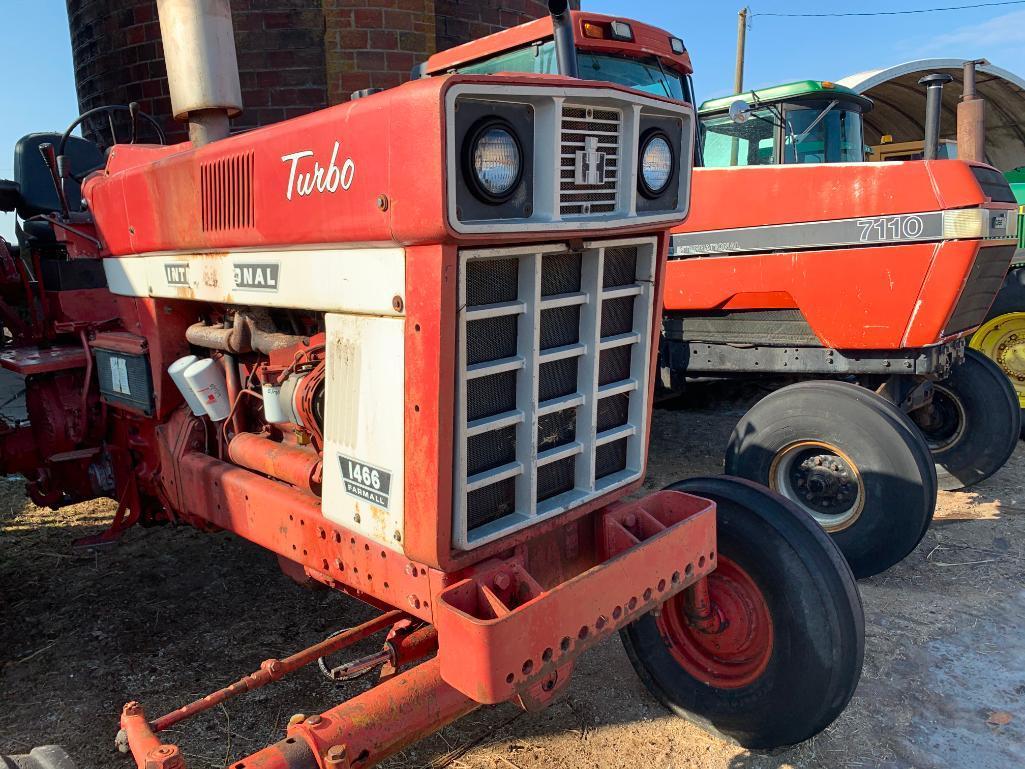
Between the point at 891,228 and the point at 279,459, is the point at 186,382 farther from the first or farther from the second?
the point at 891,228

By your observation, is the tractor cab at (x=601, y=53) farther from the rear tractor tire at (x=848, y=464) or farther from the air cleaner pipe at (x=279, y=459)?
the air cleaner pipe at (x=279, y=459)

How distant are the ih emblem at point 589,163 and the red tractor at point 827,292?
82.2 inches

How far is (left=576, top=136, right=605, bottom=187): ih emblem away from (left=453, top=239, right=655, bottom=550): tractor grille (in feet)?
0.56

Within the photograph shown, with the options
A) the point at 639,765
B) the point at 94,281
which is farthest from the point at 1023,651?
the point at 94,281

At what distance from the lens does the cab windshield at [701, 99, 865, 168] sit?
454 cm

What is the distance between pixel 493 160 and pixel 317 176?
1.63ft

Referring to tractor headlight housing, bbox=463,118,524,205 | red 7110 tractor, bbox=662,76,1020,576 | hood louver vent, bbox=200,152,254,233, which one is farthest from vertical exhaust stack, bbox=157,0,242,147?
red 7110 tractor, bbox=662,76,1020,576

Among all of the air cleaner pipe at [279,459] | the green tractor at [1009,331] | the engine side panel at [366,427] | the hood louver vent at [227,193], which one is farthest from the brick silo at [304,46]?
the engine side panel at [366,427]

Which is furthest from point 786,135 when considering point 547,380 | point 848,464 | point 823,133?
point 547,380

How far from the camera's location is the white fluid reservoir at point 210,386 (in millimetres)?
2602

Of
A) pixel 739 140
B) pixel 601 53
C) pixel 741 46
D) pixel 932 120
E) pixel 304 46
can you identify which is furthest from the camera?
pixel 741 46

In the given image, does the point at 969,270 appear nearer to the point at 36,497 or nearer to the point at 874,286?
the point at 874,286

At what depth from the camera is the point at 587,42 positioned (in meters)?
4.09

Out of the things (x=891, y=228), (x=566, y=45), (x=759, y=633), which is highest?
(x=566, y=45)
